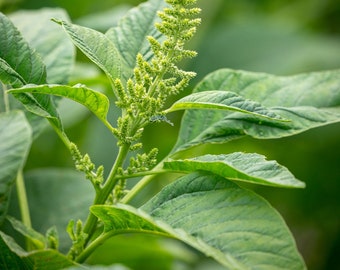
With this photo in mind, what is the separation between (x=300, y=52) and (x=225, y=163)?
2.13 meters

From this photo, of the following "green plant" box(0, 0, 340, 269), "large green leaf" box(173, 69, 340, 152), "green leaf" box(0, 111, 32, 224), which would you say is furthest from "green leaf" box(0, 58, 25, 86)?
"large green leaf" box(173, 69, 340, 152)

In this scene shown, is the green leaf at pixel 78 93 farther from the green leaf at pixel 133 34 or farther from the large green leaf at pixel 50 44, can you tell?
the large green leaf at pixel 50 44

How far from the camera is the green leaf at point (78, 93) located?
0.89 meters

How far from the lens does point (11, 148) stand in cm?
118

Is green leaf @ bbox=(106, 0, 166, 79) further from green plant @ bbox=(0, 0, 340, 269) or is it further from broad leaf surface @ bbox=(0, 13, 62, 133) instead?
broad leaf surface @ bbox=(0, 13, 62, 133)

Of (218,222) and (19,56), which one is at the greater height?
(19,56)

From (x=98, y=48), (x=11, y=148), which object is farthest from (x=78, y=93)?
(x=11, y=148)

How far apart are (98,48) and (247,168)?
12.5 inches

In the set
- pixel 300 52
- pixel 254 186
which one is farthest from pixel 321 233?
pixel 300 52

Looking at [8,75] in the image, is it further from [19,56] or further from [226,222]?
[226,222]

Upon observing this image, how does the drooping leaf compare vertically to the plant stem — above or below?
below

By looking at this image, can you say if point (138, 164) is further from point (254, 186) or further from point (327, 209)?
point (327, 209)

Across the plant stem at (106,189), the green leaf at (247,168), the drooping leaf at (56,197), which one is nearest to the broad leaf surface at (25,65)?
the plant stem at (106,189)

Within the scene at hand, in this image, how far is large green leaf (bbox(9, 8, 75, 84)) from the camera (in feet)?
4.32
